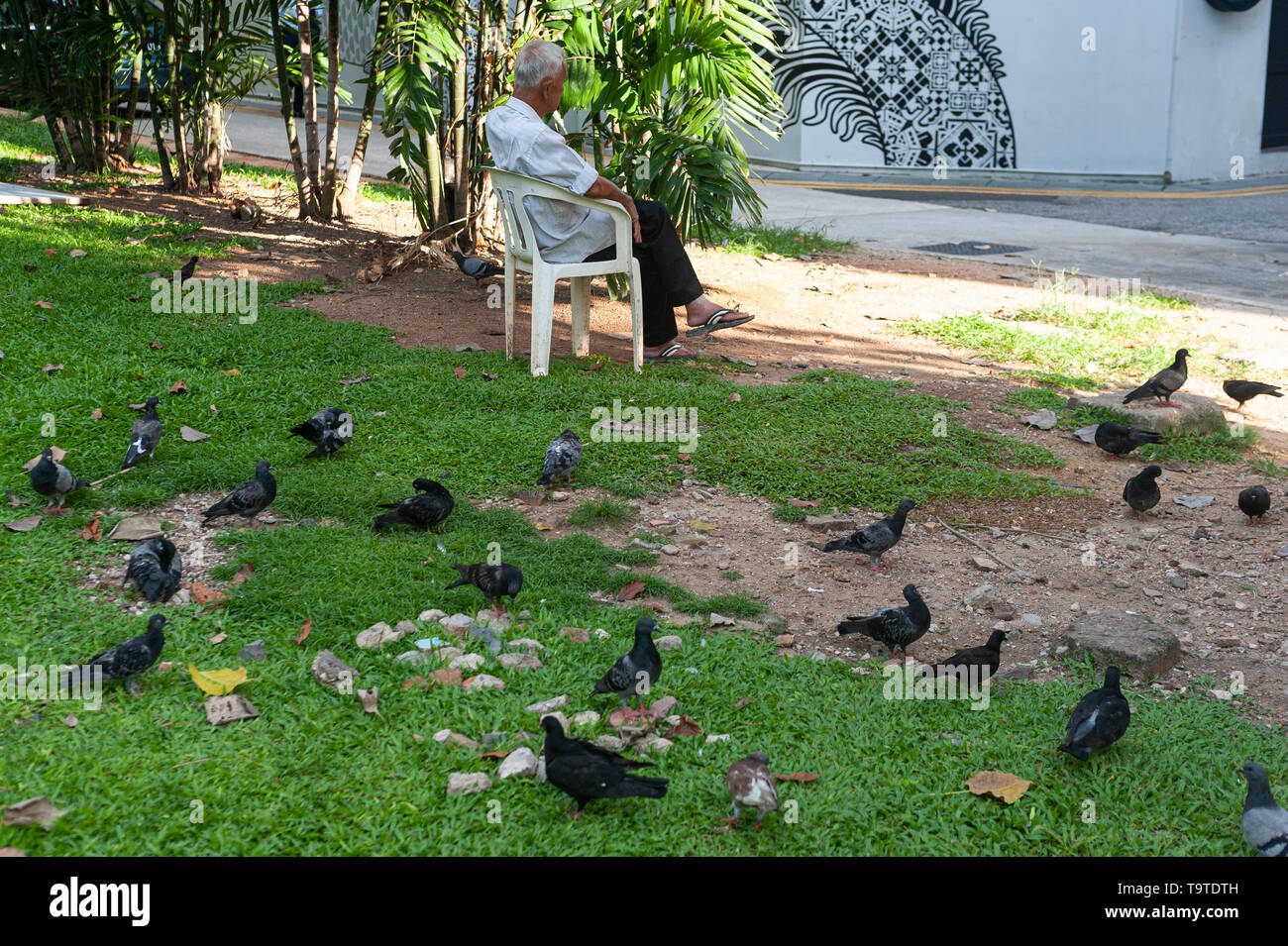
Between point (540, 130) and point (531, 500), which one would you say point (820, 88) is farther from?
point (531, 500)

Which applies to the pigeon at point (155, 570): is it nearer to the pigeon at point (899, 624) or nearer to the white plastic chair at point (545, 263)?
the pigeon at point (899, 624)

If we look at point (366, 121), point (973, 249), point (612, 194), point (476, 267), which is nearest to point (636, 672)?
point (612, 194)

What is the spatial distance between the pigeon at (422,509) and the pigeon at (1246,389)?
4.68 metres

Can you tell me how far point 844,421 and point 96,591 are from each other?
376 centimetres

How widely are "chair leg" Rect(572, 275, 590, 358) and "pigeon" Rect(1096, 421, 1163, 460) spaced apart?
3.03 m

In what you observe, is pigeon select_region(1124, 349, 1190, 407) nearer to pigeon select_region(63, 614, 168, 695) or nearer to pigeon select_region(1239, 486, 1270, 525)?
pigeon select_region(1239, 486, 1270, 525)

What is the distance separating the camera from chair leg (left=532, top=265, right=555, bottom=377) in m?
6.60

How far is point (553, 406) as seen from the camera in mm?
6309

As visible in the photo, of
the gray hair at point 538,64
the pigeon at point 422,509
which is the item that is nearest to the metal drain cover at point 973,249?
the gray hair at point 538,64

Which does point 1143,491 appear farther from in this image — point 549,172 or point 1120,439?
point 549,172

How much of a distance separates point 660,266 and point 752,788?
4.54 meters

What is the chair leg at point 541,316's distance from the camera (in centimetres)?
660

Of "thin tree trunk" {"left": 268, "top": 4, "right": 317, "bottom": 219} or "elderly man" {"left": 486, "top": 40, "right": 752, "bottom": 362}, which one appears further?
"thin tree trunk" {"left": 268, "top": 4, "right": 317, "bottom": 219}

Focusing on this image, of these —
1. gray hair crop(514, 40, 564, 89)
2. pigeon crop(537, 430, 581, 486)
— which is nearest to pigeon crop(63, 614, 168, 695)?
pigeon crop(537, 430, 581, 486)
